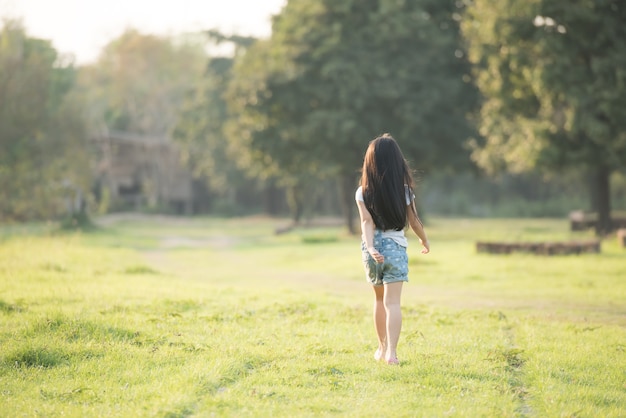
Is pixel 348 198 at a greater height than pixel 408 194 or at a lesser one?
lesser

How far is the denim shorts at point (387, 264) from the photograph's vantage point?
7578 mm

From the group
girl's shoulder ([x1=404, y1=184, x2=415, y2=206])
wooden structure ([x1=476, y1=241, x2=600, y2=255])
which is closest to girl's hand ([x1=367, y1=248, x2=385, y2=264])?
girl's shoulder ([x1=404, y1=184, x2=415, y2=206])

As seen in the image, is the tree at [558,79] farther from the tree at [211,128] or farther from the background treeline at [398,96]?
the tree at [211,128]

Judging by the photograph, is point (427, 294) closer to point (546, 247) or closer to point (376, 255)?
point (376, 255)

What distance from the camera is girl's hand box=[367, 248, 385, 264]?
7441 mm

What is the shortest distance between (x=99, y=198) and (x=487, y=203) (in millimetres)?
27589

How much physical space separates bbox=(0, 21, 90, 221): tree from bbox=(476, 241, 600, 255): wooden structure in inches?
711

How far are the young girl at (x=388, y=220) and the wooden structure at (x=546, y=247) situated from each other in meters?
14.5

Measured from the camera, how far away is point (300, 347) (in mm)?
8367

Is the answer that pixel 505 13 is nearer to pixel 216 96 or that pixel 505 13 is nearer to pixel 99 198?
pixel 216 96

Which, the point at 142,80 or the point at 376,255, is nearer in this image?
the point at 376,255

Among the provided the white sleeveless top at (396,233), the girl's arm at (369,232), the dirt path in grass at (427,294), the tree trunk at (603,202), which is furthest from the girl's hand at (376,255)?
the tree trunk at (603,202)

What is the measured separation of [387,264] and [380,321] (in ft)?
2.01

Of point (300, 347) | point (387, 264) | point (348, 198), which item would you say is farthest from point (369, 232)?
point (348, 198)
